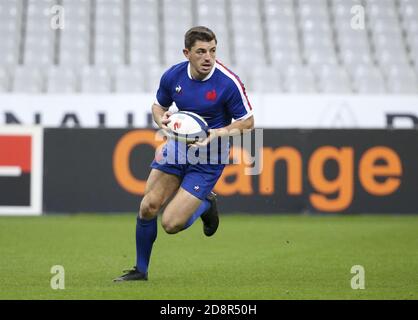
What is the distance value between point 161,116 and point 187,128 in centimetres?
43

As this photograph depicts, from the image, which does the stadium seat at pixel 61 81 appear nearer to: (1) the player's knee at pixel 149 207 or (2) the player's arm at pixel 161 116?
(2) the player's arm at pixel 161 116

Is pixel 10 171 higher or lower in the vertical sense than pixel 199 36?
lower

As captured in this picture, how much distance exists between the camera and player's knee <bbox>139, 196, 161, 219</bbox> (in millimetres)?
8523

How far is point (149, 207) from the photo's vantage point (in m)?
8.54

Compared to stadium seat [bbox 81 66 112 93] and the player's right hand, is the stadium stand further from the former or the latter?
the player's right hand

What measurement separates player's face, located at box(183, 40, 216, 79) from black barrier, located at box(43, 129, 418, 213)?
812cm

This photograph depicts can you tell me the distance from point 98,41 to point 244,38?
2.84 metres

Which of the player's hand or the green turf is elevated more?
the player's hand

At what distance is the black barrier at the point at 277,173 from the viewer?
1673cm

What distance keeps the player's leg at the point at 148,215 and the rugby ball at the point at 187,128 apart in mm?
423

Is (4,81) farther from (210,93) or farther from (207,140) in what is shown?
(207,140)

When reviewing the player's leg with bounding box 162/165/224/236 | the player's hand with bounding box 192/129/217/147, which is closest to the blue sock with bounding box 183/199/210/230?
the player's leg with bounding box 162/165/224/236

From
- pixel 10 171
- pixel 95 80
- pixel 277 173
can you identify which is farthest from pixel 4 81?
pixel 277 173

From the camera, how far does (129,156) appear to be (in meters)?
16.8
